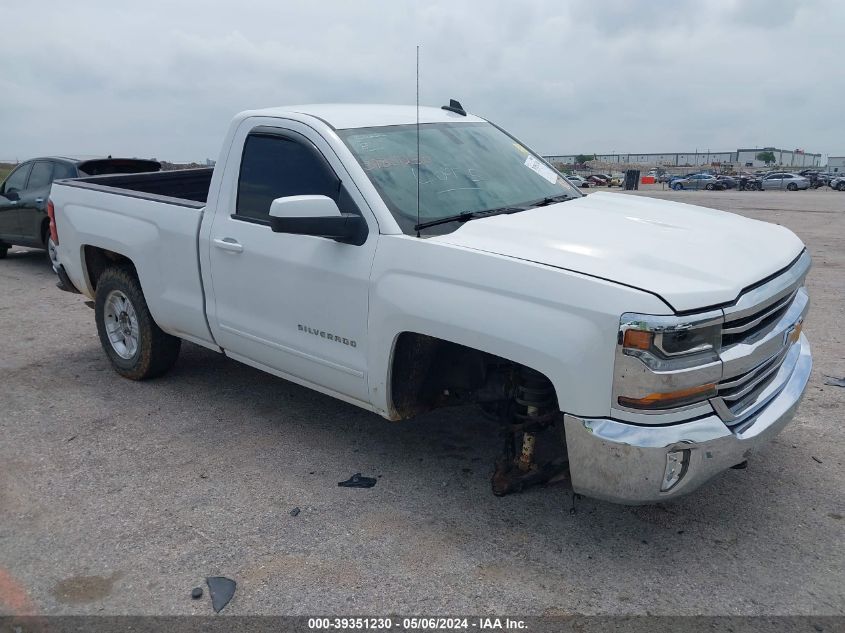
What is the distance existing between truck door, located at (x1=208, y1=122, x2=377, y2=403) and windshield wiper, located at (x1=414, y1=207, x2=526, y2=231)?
26 cm

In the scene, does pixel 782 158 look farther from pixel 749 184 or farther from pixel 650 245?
pixel 650 245

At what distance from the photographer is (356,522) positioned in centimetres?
349

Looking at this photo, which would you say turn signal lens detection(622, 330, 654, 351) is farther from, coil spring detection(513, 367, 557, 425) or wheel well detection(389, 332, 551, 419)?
wheel well detection(389, 332, 551, 419)

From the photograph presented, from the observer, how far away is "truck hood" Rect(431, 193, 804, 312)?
2.87m

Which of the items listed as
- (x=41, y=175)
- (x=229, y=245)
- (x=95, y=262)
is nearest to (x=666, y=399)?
(x=229, y=245)

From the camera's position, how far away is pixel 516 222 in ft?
11.8

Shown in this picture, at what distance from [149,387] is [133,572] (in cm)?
246

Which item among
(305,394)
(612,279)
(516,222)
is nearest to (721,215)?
(516,222)

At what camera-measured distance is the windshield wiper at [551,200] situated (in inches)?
161

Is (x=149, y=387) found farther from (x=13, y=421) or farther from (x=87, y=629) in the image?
(x=87, y=629)

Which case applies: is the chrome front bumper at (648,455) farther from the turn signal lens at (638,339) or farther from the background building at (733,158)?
the background building at (733,158)

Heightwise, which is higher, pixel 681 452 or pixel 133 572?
pixel 681 452

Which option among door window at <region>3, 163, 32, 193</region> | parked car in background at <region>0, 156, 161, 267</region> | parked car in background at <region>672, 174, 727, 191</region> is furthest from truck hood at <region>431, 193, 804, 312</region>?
parked car in background at <region>672, 174, 727, 191</region>

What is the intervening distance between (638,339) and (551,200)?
166cm
